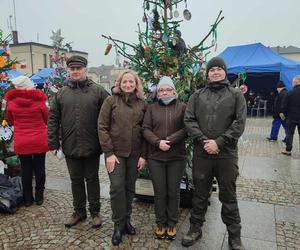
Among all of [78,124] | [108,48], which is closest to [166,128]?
[78,124]

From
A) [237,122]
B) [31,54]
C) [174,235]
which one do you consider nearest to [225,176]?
[237,122]

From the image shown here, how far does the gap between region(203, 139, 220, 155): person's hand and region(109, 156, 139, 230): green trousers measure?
2.71 ft

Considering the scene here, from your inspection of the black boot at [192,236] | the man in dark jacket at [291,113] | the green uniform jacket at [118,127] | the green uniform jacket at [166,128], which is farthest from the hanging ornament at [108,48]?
the man in dark jacket at [291,113]

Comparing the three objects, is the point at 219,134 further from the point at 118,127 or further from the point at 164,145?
the point at 118,127

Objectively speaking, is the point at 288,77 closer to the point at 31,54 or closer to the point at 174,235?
the point at 174,235

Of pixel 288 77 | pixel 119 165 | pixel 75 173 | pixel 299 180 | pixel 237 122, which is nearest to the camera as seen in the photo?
pixel 237 122

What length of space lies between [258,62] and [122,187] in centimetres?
1373

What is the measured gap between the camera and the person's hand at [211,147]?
2.94m

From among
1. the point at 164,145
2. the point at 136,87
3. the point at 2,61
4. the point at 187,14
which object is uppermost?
the point at 187,14

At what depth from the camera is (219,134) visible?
302 centimetres

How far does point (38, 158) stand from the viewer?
4.41 m

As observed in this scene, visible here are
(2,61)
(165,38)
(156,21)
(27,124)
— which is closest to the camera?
(165,38)

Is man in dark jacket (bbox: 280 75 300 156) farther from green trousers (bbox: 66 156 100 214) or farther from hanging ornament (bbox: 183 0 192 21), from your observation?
green trousers (bbox: 66 156 100 214)

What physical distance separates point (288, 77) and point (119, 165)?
13.5m
